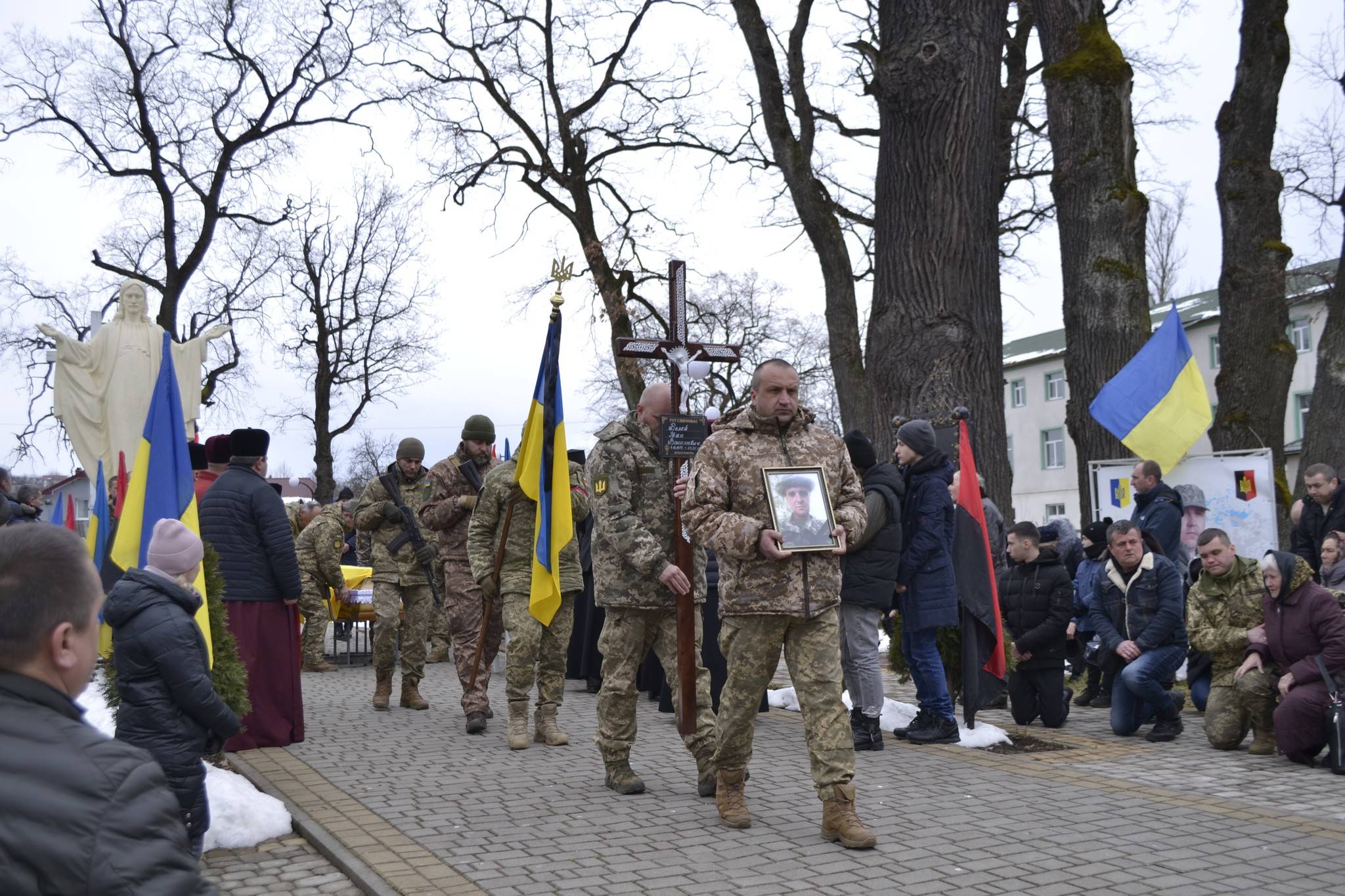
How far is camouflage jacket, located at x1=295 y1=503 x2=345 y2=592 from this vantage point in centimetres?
1285

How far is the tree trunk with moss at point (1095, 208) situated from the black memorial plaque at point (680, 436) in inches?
321

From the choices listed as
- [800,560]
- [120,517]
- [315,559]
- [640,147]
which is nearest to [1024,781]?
[800,560]

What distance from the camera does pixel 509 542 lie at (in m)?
8.27

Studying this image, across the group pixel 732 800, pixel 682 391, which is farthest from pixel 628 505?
pixel 732 800

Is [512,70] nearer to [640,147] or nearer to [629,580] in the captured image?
[640,147]

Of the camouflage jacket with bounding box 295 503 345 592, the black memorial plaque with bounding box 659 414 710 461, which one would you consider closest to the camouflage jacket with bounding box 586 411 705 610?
the black memorial plaque with bounding box 659 414 710 461

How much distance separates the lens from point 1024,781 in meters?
6.82

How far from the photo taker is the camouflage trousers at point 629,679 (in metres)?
6.44

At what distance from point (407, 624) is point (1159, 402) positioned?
7286mm

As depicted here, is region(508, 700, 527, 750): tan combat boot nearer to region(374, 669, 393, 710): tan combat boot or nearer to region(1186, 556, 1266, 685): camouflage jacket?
region(374, 669, 393, 710): tan combat boot

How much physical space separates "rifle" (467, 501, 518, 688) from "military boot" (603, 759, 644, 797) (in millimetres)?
2079

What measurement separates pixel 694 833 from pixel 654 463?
6.45 ft

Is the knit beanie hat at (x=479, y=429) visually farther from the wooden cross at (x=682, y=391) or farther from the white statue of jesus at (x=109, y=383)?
the white statue of jesus at (x=109, y=383)

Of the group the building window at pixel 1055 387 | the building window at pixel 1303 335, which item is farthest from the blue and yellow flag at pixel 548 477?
the building window at pixel 1055 387
